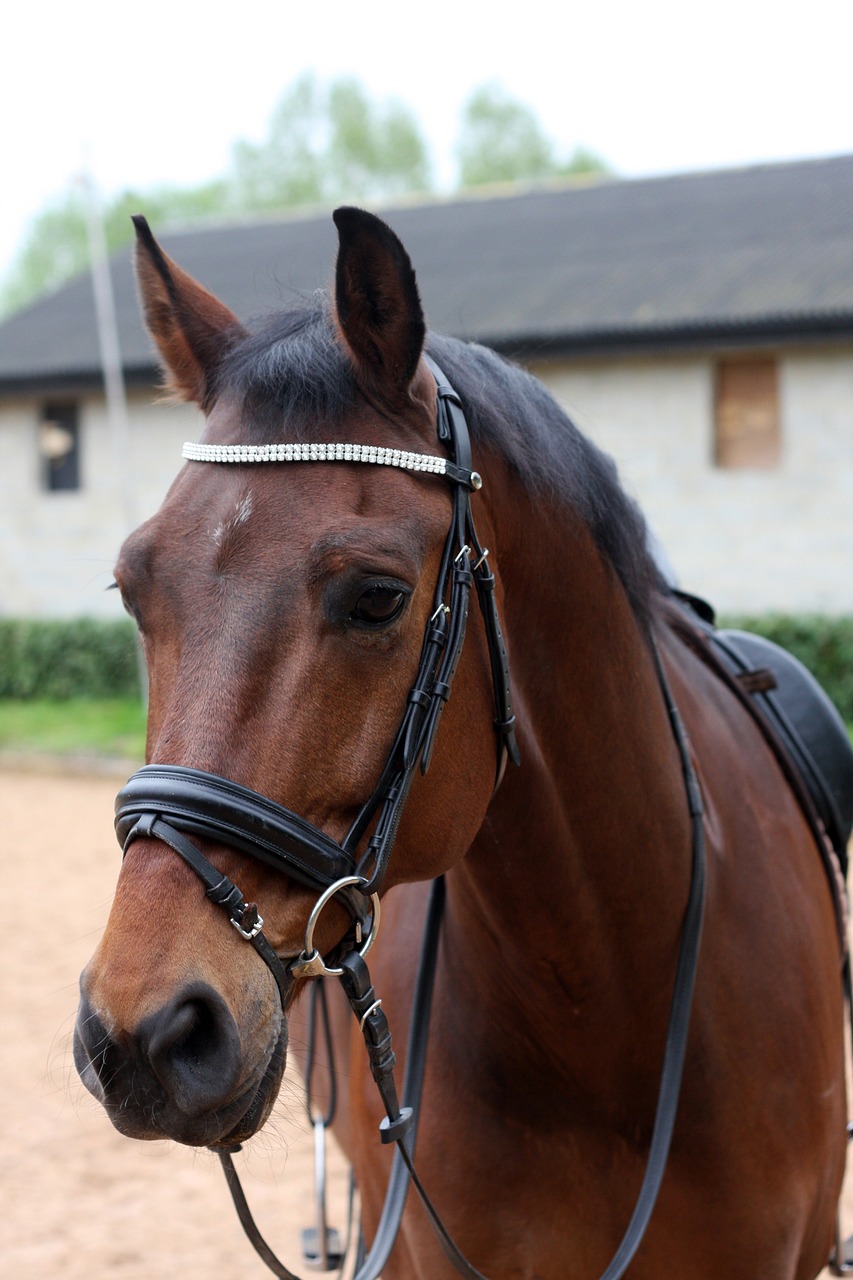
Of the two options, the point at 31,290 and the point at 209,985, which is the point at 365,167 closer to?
the point at 31,290

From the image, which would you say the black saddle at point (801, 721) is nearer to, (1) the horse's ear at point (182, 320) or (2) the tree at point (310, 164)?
(1) the horse's ear at point (182, 320)

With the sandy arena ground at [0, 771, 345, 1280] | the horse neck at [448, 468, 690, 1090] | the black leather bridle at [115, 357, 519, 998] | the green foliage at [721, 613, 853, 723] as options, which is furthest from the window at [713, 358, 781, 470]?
the black leather bridle at [115, 357, 519, 998]

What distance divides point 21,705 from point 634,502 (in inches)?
611

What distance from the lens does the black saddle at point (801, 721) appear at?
2.71 meters

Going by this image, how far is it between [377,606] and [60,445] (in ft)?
59.2

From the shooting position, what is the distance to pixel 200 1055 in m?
1.35

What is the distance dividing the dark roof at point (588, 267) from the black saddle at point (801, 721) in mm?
10084

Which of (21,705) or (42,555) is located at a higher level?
(42,555)

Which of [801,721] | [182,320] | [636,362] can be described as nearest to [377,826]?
[182,320]

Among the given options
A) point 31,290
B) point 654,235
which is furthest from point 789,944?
point 31,290

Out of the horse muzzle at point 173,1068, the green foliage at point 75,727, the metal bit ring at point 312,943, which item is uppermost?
the metal bit ring at point 312,943

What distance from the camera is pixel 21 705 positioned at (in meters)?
16.4

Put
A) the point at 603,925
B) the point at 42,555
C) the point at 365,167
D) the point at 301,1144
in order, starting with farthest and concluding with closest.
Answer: the point at 365,167
the point at 42,555
the point at 301,1144
the point at 603,925

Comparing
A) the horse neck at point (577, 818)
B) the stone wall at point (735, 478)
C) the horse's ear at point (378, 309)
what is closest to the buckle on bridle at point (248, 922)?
the horse neck at point (577, 818)
